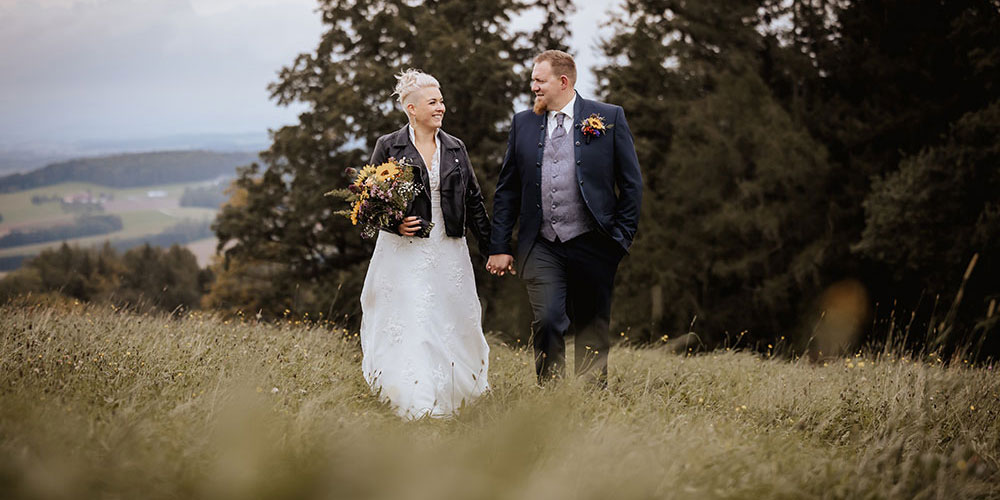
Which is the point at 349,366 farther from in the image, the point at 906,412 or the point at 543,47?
the point at 543,47

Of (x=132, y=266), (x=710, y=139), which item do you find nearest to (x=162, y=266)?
(x=132, y=266)

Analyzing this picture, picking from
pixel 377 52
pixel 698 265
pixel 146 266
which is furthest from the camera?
pixel 146 266

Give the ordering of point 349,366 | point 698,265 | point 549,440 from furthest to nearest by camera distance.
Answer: point 698,265
point 349,366
point 549,440

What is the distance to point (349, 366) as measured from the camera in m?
5.77

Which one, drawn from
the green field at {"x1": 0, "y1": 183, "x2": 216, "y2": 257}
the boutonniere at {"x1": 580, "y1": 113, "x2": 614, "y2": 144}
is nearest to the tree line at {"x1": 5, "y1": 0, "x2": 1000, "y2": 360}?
the boutonniere at {"x1": 580, "y1": 113, "x2": 614, "y2": 144}

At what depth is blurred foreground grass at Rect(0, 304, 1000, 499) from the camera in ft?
8.82

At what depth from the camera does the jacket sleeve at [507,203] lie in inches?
212


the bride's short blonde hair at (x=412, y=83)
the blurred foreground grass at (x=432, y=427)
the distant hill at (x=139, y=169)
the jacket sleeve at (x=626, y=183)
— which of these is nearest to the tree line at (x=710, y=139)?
the blurred foreground grass at (x=432, y=427)

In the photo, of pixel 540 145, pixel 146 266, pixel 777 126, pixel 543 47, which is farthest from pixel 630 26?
pixel 146 266

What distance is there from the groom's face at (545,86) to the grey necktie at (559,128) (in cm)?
10

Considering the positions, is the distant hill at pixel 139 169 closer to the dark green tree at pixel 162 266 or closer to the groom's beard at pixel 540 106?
the dark green tree at pixel 162 266

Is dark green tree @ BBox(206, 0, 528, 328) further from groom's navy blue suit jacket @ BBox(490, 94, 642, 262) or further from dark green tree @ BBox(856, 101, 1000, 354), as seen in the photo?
groom's navy blue suit jacket @ BBox(490, 94, 642, 262)

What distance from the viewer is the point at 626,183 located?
5.36 meters

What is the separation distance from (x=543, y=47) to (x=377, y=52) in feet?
15.5
